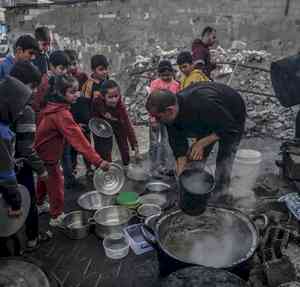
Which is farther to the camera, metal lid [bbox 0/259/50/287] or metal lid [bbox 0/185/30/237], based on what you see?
metal lid [bbox 0/185/30/237]

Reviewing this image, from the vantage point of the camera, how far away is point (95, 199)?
5.13 metres

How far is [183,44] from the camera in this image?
464 inches

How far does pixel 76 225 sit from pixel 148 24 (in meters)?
8.73

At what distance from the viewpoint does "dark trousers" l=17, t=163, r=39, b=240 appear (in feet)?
12.6

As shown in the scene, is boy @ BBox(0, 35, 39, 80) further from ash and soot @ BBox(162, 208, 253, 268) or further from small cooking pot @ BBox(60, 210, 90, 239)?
ash and soot @ BBox(162, 208, 253, 268)

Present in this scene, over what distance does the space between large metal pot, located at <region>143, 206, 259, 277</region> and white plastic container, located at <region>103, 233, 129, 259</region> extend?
511 mm

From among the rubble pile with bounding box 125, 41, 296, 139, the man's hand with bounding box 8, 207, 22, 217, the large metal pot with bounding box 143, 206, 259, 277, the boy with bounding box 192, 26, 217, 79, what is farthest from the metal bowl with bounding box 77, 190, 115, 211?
the rubble pile with bounding box 125, 41, 296, 139

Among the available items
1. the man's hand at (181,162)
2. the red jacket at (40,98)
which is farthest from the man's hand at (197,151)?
the red jacket at (40,98)

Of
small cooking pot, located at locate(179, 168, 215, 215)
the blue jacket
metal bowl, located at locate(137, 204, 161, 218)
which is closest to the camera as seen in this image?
small cooking pot, located at locate(179, 168, 215, 215)

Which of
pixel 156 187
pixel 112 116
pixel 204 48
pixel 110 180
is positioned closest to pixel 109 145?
pixel 112 116

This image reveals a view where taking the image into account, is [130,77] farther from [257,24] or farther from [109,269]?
[109,269]

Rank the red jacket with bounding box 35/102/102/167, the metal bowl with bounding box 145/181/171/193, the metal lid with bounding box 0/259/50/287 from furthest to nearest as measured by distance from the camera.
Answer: the metal bowl with bounding box 145/181/171/193
the red jacket with bounding box 35/102/102/167
the metal lid with bounding box 0/259/50/287

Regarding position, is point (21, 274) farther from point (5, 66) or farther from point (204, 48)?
point (204, 48)

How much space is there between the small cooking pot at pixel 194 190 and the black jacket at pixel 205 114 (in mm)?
791
